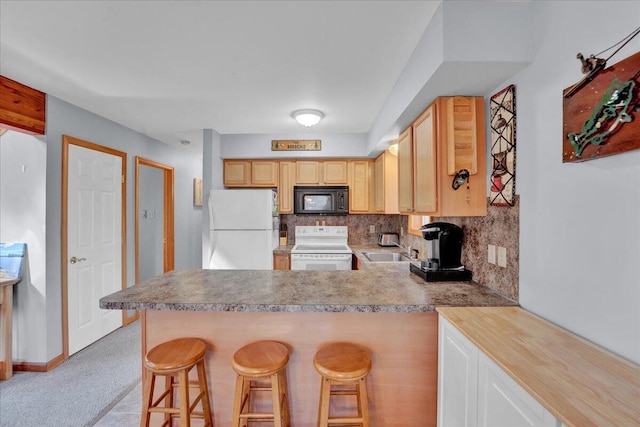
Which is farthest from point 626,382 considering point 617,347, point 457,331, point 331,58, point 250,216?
point 250,216

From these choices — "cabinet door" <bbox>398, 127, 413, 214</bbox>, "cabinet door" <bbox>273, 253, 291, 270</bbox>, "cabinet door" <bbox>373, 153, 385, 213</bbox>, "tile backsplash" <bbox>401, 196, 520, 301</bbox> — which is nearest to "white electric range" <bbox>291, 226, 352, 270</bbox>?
"cabinet door" <bbox>273, 253, 291, 270</bbox>

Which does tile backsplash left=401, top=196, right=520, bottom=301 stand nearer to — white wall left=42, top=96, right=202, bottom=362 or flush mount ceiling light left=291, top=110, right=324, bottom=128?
flush mount ceiling light left=291, top=110, right=324, bottom=128

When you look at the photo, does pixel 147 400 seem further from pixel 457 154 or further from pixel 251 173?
pixel 251 173

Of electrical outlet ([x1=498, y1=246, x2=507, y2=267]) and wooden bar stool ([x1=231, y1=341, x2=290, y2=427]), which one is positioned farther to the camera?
electrical outlet ([x1=498, y1=246, x2=507, y2=267])

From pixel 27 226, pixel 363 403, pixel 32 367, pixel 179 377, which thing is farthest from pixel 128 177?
pixel 363 403

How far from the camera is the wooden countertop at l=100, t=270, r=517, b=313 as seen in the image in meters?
1.45

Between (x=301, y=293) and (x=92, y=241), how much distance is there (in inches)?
104

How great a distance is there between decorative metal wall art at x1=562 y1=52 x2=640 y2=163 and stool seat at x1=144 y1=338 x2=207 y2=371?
6.35ft

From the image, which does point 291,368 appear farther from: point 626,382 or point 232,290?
point 626,382

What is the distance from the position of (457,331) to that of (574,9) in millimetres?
1418

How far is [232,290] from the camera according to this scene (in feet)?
5.53

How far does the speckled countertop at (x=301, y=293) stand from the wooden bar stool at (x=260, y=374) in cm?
24

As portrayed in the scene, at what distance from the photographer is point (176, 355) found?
145 cm

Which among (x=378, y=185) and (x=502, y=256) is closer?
(x=502, y=256)
